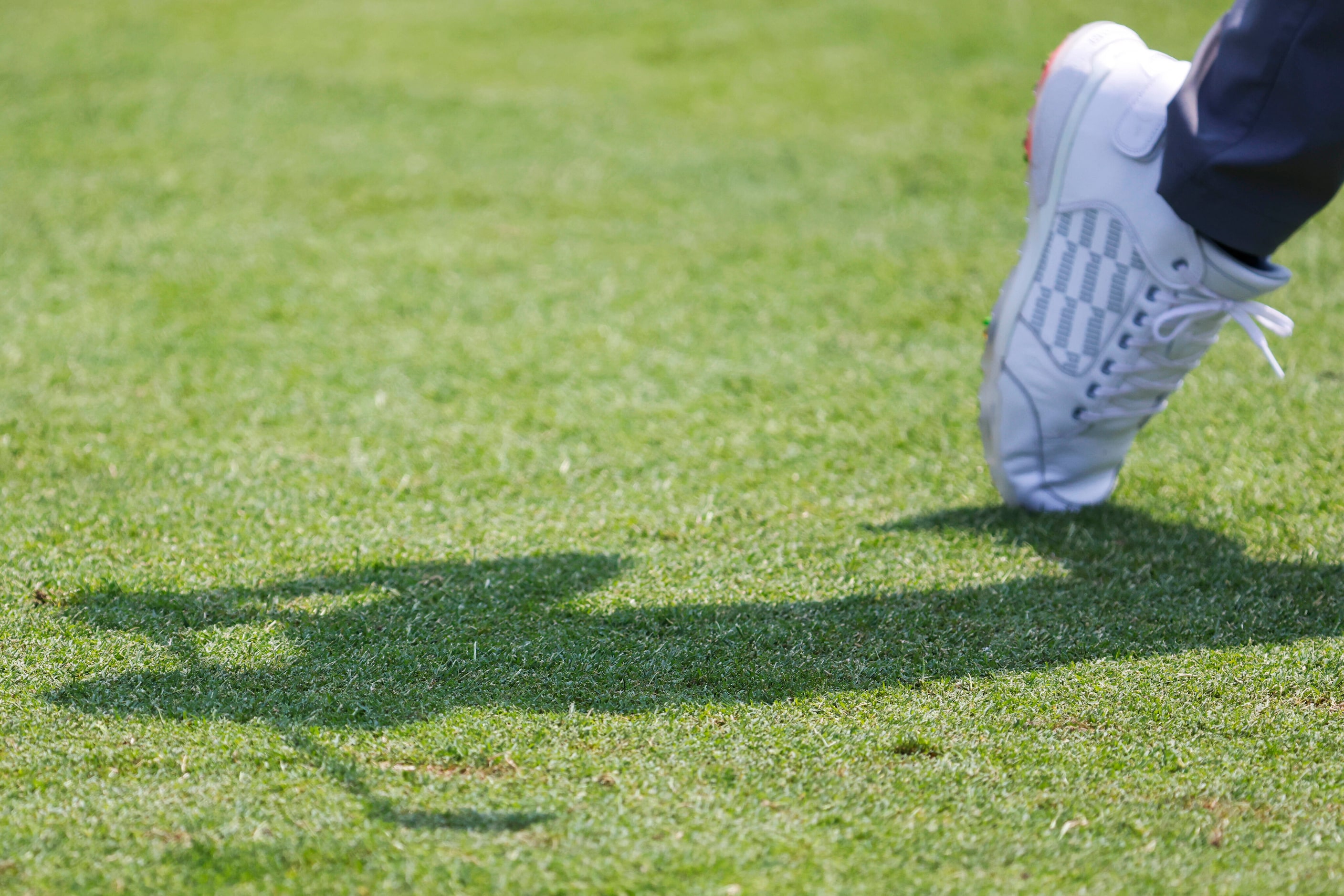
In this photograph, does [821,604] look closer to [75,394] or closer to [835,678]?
[835,678]

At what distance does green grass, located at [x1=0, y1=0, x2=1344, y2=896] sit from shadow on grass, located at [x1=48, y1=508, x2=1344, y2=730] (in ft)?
0.03

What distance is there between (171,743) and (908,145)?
4386 millimetres

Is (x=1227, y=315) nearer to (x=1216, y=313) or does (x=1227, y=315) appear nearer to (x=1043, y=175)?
(x=1216, y=313)

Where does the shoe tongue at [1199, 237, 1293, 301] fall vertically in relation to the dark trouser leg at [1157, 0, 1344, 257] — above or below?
below

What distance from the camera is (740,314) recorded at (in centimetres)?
378

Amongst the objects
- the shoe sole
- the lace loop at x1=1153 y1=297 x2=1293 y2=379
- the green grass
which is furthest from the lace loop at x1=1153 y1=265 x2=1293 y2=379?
the green grass

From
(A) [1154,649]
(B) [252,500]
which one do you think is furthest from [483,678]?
(A) [1154,649]

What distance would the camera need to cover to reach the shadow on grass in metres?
1.86

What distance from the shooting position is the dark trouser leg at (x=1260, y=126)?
1.97 meters

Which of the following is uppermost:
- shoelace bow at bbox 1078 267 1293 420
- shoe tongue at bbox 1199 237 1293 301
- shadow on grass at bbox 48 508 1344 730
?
shoe tongue at bbox 1199 237 1293 301

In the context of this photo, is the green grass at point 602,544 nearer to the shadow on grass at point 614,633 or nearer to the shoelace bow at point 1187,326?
the shadow on grass at point 614,633

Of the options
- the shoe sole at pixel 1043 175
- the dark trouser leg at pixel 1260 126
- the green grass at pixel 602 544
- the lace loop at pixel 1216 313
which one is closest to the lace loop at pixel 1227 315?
the lace loop at pixel 1216 313

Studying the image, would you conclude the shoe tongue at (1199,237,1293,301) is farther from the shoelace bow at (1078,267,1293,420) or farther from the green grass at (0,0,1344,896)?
the green grass at (0,0,1344,896)

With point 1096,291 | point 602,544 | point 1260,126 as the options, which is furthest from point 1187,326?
point 602,544
